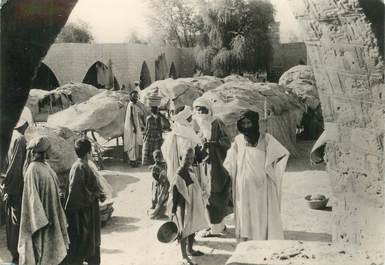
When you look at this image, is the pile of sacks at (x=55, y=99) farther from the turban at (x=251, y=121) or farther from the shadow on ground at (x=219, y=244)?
the turban at (x=251, y=121)

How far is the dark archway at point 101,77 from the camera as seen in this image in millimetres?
20000

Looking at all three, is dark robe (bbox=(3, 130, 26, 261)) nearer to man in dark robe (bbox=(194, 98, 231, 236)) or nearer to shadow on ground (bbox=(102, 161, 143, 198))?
man in dark robe (bbox=(194, 98, 231, 236))

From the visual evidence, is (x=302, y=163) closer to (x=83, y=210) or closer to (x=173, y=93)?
(x=173, y=93)

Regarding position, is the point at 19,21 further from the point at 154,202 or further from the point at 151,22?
the point at 151,22

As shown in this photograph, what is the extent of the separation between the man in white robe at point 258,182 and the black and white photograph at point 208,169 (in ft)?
0.03

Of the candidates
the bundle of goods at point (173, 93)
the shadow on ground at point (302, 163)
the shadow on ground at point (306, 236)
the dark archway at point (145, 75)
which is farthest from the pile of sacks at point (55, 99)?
the shadow on ground at point (306, 236)

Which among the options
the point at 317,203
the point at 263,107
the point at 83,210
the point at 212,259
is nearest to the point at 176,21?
the point at 263,107

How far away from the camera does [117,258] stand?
199 inches

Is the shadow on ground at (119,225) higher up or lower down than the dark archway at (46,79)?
lower down

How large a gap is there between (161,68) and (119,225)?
56.4 ft

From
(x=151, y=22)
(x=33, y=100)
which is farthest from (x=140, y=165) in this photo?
(x=151, y=22)

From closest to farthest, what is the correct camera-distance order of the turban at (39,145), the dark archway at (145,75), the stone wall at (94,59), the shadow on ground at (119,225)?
the turban at (39,145)
the shadow on ground at (119,225)
the stone wall at (94,59)
the dark archway at (145,75)

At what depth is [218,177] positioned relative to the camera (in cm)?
561

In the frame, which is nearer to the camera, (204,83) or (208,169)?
(208,169)
